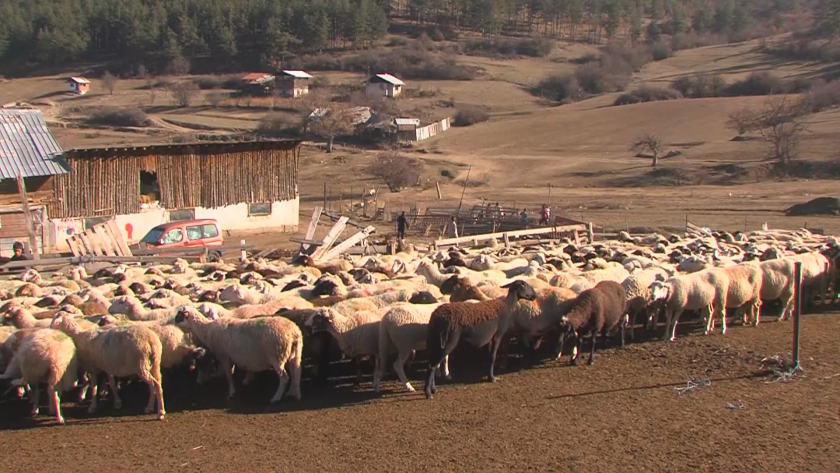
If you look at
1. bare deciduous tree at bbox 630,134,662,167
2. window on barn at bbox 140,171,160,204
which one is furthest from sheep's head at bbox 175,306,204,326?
bare deciduous tree at bbox 630,134,662,167

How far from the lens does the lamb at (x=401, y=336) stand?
39.1ft

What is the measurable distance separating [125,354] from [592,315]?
22.9 feet

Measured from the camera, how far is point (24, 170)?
26.9m

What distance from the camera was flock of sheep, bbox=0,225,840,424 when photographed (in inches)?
448

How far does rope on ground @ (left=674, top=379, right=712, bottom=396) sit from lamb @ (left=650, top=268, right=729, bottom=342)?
2308mm

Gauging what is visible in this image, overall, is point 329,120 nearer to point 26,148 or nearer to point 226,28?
point 26,148

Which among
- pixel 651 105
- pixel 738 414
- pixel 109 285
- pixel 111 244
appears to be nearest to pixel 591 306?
pixel 738 414

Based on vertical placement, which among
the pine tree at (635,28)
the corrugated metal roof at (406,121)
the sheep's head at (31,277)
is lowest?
the sheep's head at (31,277)

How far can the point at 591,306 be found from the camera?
13086 millimetres

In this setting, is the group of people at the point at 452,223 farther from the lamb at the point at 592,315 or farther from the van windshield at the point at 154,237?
the lamb at the point at 592,315

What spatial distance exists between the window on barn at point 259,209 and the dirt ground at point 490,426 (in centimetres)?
2196

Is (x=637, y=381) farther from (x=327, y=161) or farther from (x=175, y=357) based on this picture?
(x=327, y=161)

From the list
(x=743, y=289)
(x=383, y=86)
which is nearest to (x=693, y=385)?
(x=743, y=289)

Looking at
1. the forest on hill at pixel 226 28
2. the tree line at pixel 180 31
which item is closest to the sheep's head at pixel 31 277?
the forest on hill at pixel 226 28
